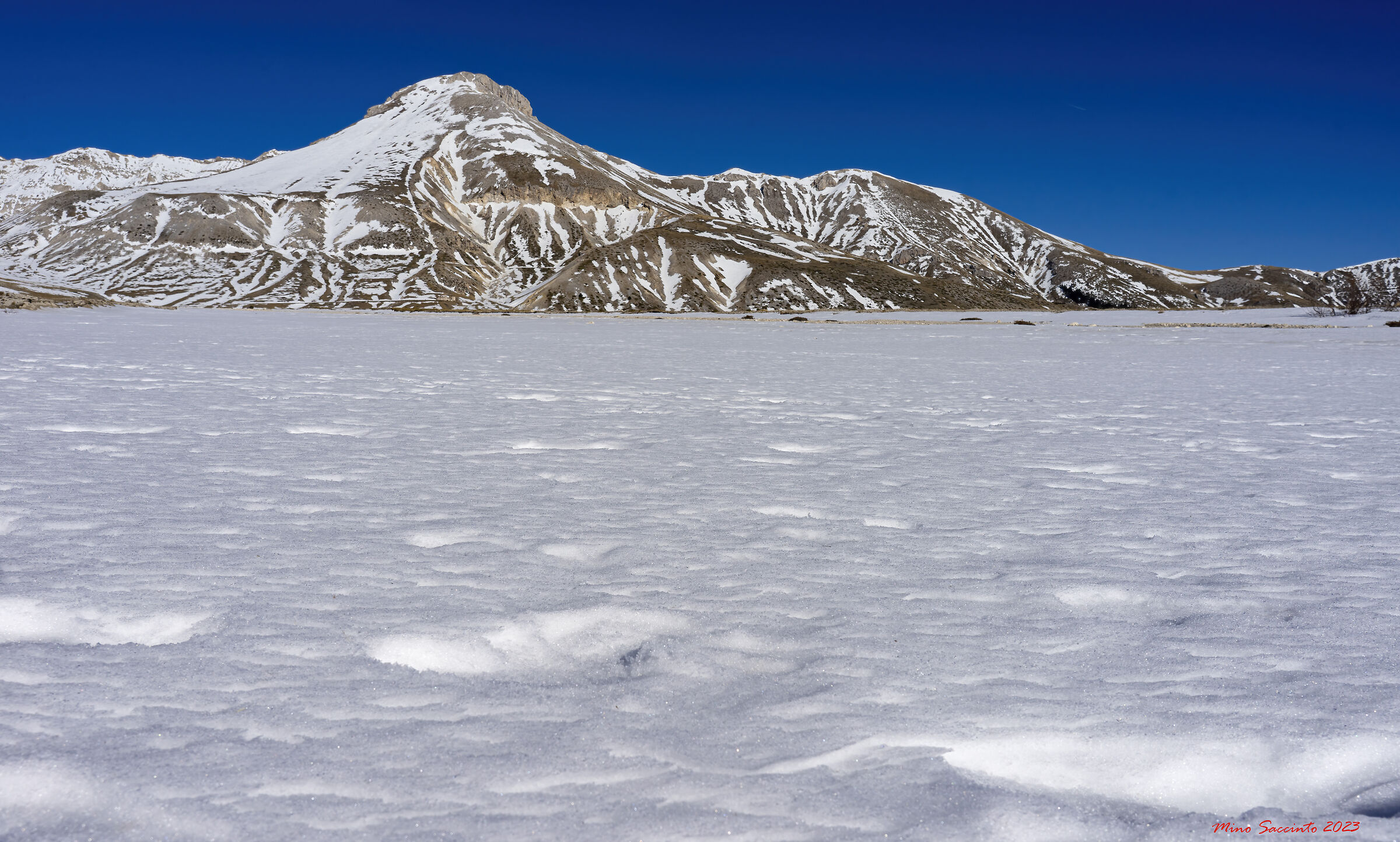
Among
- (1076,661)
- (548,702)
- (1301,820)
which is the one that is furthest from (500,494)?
(1301,820)

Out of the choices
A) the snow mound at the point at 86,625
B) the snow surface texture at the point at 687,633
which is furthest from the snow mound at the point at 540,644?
the snow mound at the point at 86,625

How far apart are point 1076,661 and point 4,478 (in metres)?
8.27

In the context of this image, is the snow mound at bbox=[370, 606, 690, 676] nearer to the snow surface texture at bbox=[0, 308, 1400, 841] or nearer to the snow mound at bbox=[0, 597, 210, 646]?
the snow surface texture at bbox=[0, 308, 1400, 841]

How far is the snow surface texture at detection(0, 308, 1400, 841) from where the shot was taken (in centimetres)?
260

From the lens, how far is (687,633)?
3.89 m

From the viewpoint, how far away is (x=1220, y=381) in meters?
17.3

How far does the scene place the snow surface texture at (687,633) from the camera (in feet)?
8.54

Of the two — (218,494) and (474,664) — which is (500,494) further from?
(474,664)

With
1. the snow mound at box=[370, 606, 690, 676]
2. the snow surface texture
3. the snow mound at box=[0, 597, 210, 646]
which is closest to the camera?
the snow surface texture

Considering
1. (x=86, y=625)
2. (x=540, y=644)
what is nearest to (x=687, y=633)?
(x=540, y=644)

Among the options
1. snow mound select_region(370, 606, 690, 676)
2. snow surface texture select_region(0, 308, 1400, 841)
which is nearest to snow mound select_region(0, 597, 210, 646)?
snow surface texture select_region(0, 308, 1400, 841)

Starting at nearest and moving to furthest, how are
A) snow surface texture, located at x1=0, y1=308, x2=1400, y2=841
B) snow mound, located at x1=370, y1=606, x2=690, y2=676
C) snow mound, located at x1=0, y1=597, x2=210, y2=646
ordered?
snow surface texture, located at x1=0, y1=308, x2=1400, y2=841 → snow mound, located at x1=370, y1=606, x2=690, y2=676 → snow mound, located at x1=0, y1=597, x2=210, y2=646

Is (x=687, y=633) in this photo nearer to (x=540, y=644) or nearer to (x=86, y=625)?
(x=540, y=644)

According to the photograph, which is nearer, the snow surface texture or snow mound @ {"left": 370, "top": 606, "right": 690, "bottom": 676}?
the snow surface texture
